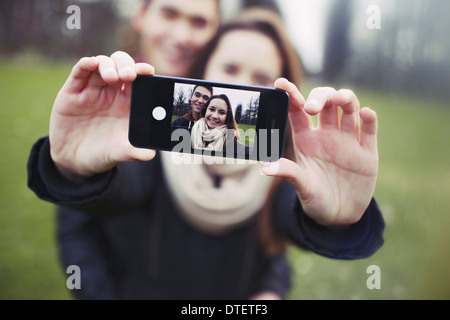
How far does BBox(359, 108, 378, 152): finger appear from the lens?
56cm

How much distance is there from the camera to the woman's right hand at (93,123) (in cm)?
58

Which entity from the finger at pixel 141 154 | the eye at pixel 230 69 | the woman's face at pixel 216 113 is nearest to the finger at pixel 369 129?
the woman's face at pixel 216 113

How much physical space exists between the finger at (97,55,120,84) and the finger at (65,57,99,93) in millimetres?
11

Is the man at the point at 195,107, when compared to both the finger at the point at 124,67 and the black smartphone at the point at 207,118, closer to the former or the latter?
the black smartphone at the point at 207,118

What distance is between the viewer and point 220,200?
0.95 meters

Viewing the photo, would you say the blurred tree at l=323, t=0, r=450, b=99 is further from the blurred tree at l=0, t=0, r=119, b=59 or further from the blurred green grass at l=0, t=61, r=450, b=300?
the blurred tree at l=0, t=0, r=119, b=59

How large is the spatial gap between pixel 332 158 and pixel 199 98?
0.85 ft

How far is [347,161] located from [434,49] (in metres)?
1.69

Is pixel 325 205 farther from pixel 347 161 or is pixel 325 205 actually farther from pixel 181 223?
pixel 181 223

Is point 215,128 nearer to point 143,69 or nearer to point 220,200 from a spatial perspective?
point 143,69

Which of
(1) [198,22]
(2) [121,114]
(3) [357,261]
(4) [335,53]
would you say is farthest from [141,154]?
(4) [335,53]

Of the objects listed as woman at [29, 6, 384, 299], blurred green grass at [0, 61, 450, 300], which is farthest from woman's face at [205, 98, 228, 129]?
blurred green grass at [0, 61, 450, 300]

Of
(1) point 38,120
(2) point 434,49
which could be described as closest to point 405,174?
(2) point 434,49
